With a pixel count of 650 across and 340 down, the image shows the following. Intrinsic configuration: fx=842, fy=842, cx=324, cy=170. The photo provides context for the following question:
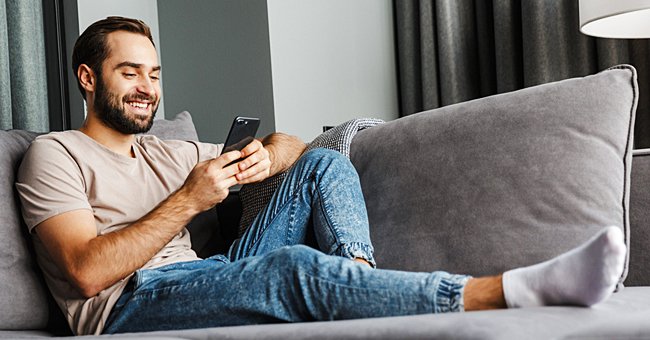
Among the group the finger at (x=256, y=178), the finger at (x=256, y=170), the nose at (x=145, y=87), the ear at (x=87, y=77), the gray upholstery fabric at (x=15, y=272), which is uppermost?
the ear at (x=87, y=77)

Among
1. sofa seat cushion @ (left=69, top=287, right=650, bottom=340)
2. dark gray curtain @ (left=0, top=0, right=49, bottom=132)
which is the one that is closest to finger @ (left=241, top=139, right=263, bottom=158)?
sofa seat cushion @ (left=69, top=287, right=650, bottom=340)

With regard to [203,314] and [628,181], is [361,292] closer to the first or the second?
[203,314]

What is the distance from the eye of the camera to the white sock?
3.68ft

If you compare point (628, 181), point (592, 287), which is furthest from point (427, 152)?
point (592, 287)

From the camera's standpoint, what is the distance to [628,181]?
1629 millimetres

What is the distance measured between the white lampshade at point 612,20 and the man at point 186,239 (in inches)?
44.1

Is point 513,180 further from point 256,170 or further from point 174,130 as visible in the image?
point 174,130

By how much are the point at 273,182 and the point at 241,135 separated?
0.64ft

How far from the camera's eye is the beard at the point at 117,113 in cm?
196

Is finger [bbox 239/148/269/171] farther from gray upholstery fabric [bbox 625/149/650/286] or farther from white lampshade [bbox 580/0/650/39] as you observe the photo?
white lampshade [bbox 580/0/650/39]

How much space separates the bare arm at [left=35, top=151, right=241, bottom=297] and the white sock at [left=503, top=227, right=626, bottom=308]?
2.50 ft

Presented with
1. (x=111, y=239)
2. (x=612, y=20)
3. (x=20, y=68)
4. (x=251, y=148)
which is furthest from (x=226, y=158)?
(x=612, y=20)

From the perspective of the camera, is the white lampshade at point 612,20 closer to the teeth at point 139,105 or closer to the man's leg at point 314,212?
the man's leg at point 314,212

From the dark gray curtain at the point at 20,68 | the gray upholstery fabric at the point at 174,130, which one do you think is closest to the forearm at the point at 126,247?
the gray upholstery fabric at the point at 174,130
